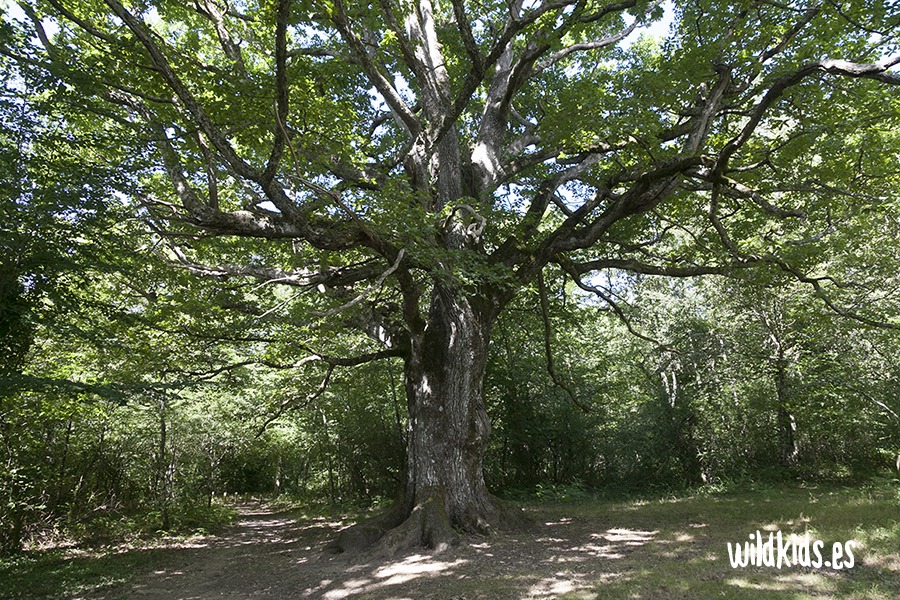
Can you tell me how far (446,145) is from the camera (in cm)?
845

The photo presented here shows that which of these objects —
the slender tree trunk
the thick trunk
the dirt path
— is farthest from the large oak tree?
the slender tree trunk

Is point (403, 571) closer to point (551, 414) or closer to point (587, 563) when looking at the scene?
point (587, 563)

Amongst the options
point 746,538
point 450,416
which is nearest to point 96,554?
point 450,416

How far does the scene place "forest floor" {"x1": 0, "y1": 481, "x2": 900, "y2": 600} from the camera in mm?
4238

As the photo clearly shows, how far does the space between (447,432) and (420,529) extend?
134 cm

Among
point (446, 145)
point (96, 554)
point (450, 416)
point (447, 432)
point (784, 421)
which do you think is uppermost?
point (446, 145)

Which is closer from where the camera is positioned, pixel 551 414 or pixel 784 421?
pixel 784 421

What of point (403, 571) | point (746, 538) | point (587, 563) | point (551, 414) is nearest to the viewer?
point (587, 563)

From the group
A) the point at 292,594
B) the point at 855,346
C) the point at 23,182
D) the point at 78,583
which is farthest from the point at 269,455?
the point at 855,346

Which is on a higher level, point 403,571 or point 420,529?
point 420,529

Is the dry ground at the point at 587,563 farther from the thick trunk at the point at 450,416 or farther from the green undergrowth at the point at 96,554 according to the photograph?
the thick trunk at the point at 450,416

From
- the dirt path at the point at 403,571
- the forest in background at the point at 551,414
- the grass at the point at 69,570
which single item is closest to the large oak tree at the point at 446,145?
the dirt path at the point at 403,571

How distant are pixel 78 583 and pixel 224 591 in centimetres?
200

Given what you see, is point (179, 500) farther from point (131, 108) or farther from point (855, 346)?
point (855, 346)
